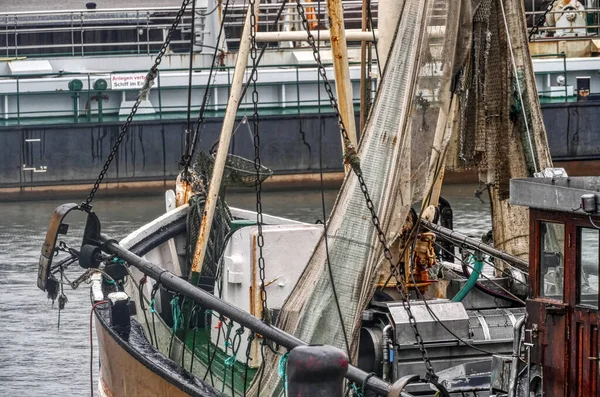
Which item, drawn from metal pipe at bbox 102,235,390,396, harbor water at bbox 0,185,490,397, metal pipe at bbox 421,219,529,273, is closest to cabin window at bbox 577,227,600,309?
metal pipe at bbox 102,235,390,396

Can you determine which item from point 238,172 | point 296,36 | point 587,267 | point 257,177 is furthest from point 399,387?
point 296,36

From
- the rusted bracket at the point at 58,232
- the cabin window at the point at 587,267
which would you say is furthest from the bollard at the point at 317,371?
the rusted bracket at the point at 58,232

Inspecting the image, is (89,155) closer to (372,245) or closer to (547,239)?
(372,245)

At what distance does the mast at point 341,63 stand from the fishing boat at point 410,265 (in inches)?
1.8

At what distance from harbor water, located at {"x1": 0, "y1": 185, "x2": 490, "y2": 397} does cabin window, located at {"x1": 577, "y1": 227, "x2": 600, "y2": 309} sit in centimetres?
791

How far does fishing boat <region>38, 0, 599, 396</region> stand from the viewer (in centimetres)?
787

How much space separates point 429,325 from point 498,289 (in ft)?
7.22

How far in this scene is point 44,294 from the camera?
21344 mm

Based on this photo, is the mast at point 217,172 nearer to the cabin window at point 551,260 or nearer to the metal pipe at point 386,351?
the metal pipe at point 386,351

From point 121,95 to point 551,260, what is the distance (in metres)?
28.1

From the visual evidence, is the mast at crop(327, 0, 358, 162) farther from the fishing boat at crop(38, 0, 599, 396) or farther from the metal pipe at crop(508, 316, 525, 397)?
the metal pipe at crop(508, 316, 525, 397)

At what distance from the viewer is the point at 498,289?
11.7m

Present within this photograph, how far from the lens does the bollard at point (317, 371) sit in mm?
5160

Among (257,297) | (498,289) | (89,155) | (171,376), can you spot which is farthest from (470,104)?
(89,155)
